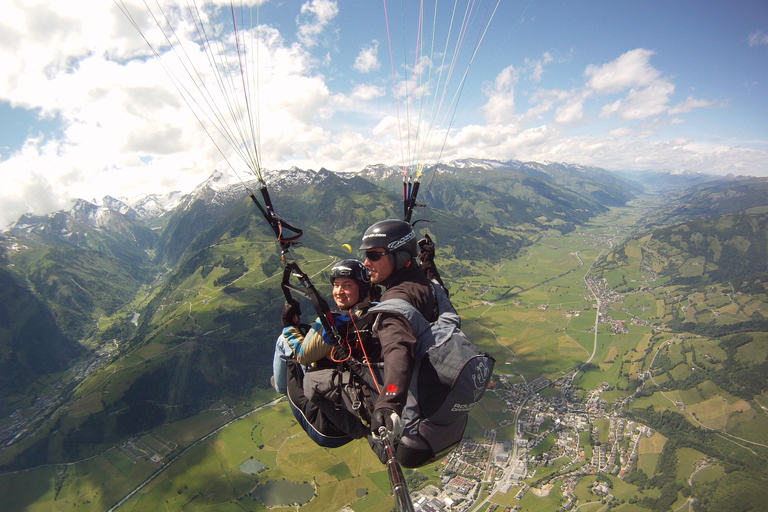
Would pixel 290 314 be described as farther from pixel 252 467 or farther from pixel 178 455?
pixel 178 455

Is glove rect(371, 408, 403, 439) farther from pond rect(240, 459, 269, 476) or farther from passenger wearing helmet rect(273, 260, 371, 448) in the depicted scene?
pond rect(240, 459, 269, 476)

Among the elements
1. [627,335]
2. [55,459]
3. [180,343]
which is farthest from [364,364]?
[627,335]

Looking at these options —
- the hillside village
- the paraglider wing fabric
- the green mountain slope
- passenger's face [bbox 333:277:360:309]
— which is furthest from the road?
the green mountain slope

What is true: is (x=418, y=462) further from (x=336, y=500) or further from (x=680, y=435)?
(x=680, y=435)

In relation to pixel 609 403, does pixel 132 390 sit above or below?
below

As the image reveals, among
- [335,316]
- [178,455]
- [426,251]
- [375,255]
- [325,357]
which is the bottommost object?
[178,455]

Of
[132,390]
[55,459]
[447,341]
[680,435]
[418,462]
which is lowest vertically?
[55,459]

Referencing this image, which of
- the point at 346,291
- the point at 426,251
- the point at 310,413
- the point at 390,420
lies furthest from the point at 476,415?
the point at 390,420

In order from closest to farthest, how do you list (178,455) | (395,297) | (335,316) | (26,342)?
(395,297) < (335,316) < (178,455) < (26,342)
